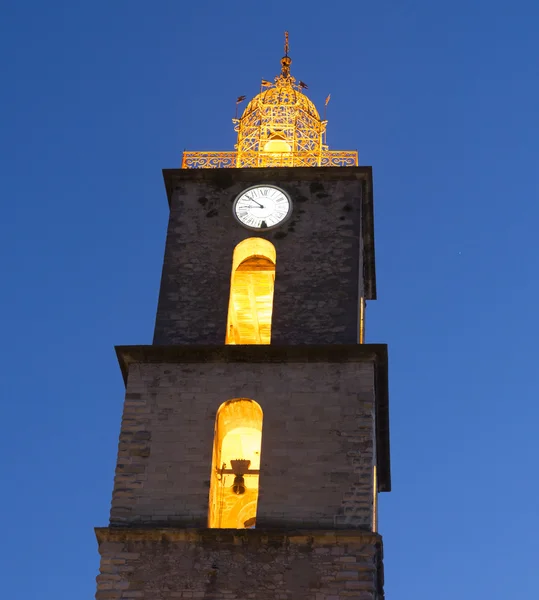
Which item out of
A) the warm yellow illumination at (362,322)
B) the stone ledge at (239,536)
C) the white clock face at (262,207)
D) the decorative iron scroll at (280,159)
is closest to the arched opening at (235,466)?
the stone ledge at (239,536)

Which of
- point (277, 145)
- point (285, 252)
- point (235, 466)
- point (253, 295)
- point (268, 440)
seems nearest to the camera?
point (268, 440)

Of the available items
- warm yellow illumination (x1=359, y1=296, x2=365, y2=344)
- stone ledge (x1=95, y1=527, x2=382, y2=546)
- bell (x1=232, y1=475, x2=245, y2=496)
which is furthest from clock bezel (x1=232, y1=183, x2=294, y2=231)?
stone ledge (x1=95, y1=527, x2=382, y2=546)

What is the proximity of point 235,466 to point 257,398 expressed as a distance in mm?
1387

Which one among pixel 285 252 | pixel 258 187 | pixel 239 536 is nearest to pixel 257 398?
pixel 239 536

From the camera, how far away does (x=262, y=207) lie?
106 ft

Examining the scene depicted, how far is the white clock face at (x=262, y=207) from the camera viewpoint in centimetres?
3189

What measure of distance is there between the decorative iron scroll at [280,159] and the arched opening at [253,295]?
6.79ft

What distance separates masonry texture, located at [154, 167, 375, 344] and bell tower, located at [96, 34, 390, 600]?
31mm

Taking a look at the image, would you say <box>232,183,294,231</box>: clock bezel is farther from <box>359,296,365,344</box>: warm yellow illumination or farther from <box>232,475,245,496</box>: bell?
<box>232,475,245,496</box>: bell

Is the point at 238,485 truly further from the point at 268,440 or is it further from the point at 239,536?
the point at 239,536

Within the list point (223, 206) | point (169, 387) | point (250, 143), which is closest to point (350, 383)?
point (169, 387)

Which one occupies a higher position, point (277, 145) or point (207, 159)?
point (277, 145)

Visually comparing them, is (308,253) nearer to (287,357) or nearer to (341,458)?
(287,357)

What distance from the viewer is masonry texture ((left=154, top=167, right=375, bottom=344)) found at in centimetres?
3017
